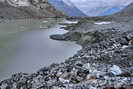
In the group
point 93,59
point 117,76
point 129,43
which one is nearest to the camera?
point 117,76

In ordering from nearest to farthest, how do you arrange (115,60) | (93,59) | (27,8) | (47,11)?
(115,60)
(93,59)
(27,8)
(47,11)

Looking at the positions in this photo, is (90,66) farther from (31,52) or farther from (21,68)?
(31,52)

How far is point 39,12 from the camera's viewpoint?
5664 inches

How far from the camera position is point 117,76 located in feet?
31.3

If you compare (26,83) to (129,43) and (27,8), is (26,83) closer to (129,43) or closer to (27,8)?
(129,43)

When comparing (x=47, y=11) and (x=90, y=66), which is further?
(x=47, y=11)

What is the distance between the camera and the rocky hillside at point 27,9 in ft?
410

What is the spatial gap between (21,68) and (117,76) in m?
7.58

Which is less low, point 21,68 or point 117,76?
point 117,76

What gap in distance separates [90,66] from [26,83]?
2753mm

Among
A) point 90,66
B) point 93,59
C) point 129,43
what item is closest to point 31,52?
point 129,43

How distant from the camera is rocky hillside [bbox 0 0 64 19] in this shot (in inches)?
4920

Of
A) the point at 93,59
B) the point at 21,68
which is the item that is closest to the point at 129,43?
the point at 93,59

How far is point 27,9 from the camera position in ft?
465
